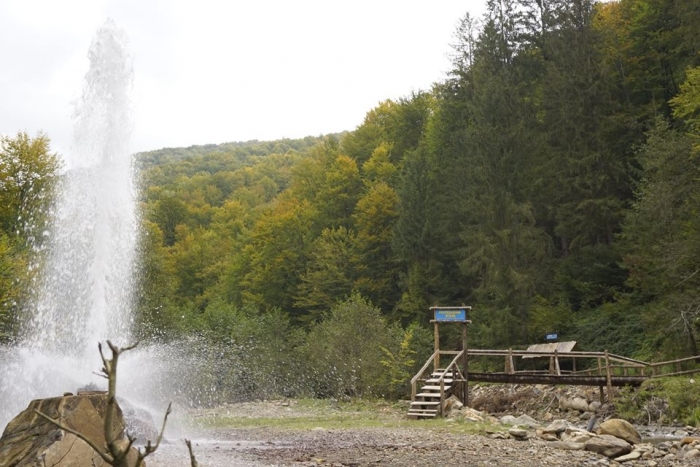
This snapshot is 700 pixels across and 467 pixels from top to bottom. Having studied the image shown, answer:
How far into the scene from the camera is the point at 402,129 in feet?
173

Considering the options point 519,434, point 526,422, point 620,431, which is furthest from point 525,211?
point 519,434

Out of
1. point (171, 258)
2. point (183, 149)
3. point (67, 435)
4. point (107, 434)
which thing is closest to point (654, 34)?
point (67, 435)

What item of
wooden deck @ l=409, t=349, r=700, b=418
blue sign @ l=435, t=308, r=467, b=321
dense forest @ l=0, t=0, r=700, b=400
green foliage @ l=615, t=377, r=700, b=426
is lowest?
green foliage @ l=615, t=377, r=700, b=426

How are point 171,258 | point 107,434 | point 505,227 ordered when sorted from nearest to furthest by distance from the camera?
point 107,434 → point 505,227 → point 171,258

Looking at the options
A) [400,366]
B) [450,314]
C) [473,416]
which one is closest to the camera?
[473,416]

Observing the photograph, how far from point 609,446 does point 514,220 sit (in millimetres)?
20808

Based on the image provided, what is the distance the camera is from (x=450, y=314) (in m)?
21.5

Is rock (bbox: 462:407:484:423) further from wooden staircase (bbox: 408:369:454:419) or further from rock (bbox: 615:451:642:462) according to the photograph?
rock (bbox: 615:451:642:462)

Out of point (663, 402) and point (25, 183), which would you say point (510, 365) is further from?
point (25, 183)

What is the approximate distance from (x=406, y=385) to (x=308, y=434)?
1333cm

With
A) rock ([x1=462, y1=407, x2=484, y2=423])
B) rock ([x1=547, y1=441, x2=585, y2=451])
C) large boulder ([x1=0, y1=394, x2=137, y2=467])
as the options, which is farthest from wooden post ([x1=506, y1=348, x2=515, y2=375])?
large boulder ([x1=0, y1=394, x2=137, y2=467])

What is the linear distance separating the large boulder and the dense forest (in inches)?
520

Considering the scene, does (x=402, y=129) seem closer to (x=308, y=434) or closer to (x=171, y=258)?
(x=171, y=258)

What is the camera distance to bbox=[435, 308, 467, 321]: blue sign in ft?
69.8
